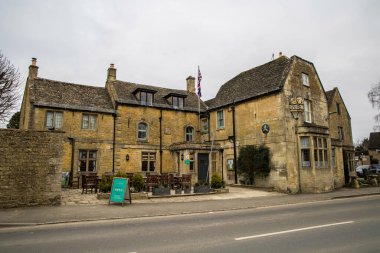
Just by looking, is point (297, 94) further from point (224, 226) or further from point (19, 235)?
point (19, 235)

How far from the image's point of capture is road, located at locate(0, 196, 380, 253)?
6102 millimetres

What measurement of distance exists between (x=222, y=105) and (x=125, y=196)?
14918 millimetres

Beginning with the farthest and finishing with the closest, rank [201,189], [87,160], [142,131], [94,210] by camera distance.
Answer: [142,131]
[87,160]
[201,189]
[94,210]

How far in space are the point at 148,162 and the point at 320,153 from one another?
48.9 ft

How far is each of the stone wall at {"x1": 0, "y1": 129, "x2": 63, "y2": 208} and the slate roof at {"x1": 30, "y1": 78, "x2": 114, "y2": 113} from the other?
861cm

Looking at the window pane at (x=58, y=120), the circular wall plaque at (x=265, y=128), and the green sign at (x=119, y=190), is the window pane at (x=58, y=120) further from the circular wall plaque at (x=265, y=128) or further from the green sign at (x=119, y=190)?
the circular wall plaque at (x=265, y=128)

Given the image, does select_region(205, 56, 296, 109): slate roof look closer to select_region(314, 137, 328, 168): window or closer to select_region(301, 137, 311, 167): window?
select_region(301, 137, 311, 167): window

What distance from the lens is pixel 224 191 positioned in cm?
1894

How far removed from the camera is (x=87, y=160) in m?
22.4

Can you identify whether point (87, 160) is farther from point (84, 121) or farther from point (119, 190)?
point (119, 190)

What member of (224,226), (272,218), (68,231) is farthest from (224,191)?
(68,231)

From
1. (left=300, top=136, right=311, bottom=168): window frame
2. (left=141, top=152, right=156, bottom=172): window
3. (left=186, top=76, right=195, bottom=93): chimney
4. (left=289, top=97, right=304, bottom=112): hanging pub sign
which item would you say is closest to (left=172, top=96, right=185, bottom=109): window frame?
(left=186, top=76, right=195, bottom=93): chimney

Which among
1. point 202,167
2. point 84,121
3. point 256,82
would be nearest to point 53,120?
point 84,121

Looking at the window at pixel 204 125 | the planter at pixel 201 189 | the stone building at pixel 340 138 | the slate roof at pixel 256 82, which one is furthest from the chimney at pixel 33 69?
the stone building at pixel 340 138
